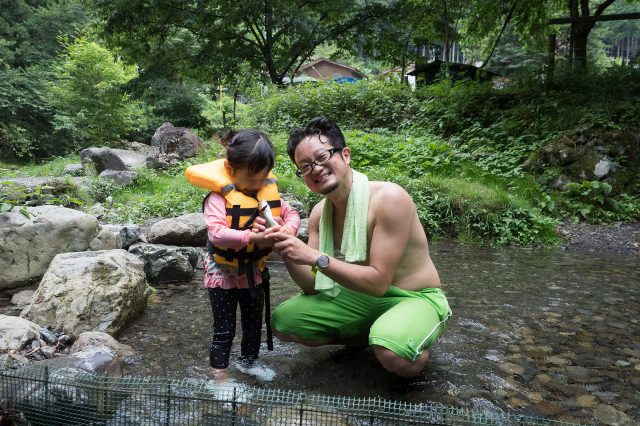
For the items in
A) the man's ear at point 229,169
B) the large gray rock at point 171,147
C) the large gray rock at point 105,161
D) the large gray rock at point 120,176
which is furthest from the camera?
the large gray rock at point 171,147

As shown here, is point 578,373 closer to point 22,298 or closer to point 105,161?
point 22,298

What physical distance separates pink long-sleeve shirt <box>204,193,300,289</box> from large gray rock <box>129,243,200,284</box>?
245cm

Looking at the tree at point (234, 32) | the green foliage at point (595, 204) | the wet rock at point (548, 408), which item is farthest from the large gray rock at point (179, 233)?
the tree at point (234, 32)

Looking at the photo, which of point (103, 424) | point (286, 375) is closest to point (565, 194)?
point (286, 375)

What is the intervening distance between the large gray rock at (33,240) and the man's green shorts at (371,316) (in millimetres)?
2656

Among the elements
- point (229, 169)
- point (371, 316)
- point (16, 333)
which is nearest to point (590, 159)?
point (371, 316)

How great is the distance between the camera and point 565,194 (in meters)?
8.12

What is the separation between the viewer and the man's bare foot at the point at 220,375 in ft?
8.95

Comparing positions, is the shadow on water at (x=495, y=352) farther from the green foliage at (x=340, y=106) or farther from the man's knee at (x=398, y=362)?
the green foliage at (x=340, y=106)

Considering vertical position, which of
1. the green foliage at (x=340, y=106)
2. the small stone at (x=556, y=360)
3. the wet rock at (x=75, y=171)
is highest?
the green foliage at (x=340, y=106)

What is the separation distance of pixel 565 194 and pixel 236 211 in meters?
7.17

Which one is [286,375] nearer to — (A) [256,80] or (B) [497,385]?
(B) [497,385]

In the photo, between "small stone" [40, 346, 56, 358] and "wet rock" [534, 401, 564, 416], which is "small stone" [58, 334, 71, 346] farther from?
"wet rock" [534, 401, 564, 416]

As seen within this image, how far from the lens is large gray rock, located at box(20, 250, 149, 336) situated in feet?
11.1
